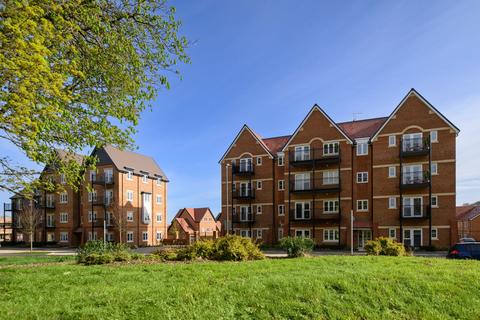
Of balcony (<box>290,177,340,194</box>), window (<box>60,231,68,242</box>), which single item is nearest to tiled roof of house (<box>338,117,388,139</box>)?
balcony (<box>290,177,340,194</box>)

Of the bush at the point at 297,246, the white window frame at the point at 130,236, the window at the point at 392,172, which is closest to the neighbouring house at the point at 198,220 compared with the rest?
the white window frame at the point at 130,236

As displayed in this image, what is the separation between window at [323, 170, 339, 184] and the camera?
37.7 meters

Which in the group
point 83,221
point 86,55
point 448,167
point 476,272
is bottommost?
point 83,221

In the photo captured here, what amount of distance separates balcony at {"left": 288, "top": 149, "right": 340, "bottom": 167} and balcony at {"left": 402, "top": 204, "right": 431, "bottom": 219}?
25.1 feet

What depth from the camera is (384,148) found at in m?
35.6

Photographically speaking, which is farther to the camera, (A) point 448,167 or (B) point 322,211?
(B) point 322,211

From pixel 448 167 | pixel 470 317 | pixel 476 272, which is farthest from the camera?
pixel 448 167

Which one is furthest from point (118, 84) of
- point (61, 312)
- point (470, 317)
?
point (470, 317)

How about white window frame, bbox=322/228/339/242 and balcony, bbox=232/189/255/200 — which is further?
balcony, bbox=232/189/255/200

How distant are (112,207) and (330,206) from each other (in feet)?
87.1

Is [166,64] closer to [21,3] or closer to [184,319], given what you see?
[21,3]

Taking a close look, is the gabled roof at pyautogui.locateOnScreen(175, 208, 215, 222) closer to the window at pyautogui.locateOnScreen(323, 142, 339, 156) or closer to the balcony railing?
the balcony railing

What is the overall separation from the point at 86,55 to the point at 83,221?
44831 millimetres

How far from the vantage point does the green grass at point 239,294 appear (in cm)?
675
